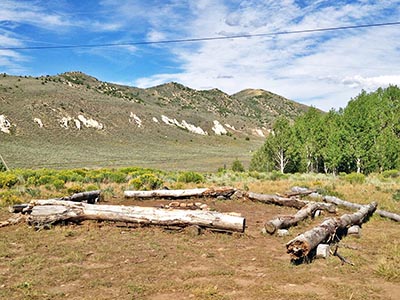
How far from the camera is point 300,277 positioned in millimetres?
7836

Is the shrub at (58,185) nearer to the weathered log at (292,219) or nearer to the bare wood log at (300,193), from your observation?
the bare wood log at (300,193)

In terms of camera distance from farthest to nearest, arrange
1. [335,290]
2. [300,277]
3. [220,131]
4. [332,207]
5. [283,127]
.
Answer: [220,131] < [283,127] < [332,207] < [300,277] < [335,290]

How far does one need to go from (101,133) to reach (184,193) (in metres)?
74.4

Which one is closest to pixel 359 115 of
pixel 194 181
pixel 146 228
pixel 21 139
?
pixel 194 181

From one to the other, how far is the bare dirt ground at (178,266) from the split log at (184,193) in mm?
5884

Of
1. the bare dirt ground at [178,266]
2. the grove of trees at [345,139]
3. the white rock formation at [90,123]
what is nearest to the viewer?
the bare dirt ground at [178,266]

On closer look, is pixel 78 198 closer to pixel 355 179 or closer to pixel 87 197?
pixel 87 197

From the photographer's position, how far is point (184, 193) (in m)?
18.2

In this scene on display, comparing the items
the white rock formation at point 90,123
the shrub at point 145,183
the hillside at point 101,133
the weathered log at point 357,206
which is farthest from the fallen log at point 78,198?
the white rock formation at point 90,123

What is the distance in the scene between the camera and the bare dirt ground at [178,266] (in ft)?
23.5

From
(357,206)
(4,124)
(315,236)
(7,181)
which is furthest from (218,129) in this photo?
(315,236)

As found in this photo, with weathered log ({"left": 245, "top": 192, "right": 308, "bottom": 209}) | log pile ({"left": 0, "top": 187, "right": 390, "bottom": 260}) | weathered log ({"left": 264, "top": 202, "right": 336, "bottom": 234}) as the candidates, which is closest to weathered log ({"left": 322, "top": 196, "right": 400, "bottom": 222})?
log pile ({"left": 0, "top": 187, "right": 390, "bottom": 260})

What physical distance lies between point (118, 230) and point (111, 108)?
93763 mm

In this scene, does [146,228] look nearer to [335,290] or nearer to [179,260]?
[179,260]
